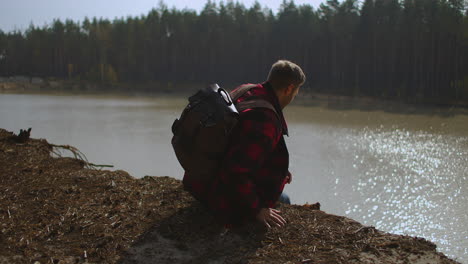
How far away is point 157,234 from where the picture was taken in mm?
1630

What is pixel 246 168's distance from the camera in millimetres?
1550

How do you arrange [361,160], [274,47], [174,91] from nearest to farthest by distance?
[361,160] < [274,47] < [174,91]

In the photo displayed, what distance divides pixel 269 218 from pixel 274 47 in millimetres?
25232

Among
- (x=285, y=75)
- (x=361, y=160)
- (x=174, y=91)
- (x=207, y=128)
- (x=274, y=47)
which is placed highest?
(x=274, y=47)

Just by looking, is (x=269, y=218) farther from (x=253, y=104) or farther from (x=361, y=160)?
(x=361, y=160)

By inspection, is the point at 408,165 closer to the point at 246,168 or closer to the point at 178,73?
the point at 246,168

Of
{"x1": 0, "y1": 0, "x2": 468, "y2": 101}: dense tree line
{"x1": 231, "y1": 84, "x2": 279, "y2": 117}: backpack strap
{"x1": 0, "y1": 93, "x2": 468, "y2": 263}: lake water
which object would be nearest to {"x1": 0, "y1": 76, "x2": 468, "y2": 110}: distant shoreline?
{"x1": 0, "y1": 0, "x2": 468, "y2": 101}: dense tree line

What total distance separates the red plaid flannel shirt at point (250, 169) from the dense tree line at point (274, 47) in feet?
61.3

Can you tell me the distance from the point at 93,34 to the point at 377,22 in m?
26.2

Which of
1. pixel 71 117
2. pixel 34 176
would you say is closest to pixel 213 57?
pixel 71 117

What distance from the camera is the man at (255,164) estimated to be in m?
1.56

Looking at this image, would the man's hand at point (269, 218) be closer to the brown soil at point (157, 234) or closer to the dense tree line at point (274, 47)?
the brown soil at point (157, 234)

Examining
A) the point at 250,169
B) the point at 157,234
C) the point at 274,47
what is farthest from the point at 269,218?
the point at 274,47

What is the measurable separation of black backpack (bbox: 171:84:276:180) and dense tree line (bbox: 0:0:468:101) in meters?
18.9
